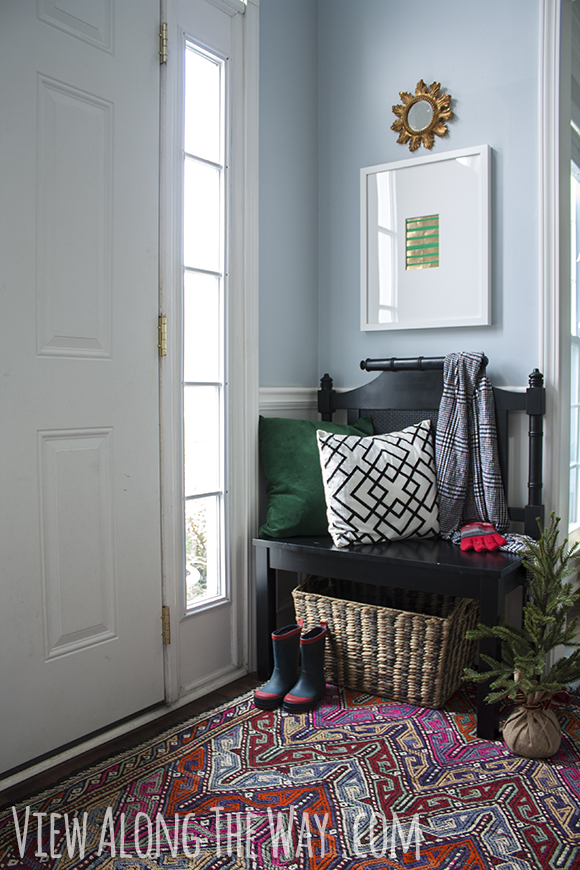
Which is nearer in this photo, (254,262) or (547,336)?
(547,336)

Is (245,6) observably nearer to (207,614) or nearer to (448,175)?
(448,175)

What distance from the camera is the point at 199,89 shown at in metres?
2.17

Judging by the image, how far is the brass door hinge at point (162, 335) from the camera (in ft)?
6.67

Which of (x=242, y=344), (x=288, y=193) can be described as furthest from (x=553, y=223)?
(x=242, y=344)

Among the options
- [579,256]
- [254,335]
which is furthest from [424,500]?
[579,256]

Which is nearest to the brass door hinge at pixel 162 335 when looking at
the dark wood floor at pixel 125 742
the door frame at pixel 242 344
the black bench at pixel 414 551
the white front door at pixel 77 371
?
the white front door at pixel 77 371

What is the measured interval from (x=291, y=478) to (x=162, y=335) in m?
0.65

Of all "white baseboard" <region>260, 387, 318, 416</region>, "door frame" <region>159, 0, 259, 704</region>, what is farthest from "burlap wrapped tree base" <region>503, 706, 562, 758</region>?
"white baseboard" <region>260, 387, 318, 416</region>

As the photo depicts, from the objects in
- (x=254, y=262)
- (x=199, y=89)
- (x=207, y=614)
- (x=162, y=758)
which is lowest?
(x=162, y=758)

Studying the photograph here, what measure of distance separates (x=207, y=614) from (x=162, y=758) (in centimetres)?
55

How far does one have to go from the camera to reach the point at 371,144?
2.57 m

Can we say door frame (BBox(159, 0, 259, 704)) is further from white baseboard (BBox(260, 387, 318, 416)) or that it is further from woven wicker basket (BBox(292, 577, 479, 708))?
woven wicker basket (BBox(292, 577, 479, 708))

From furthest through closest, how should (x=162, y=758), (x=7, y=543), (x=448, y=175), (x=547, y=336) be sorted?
(x=448, y=175) < (x=547, y=336) < (x=162, y=758) < (x=7, y=543)

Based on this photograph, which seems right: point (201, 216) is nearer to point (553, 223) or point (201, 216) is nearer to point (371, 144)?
point (371, 144)
